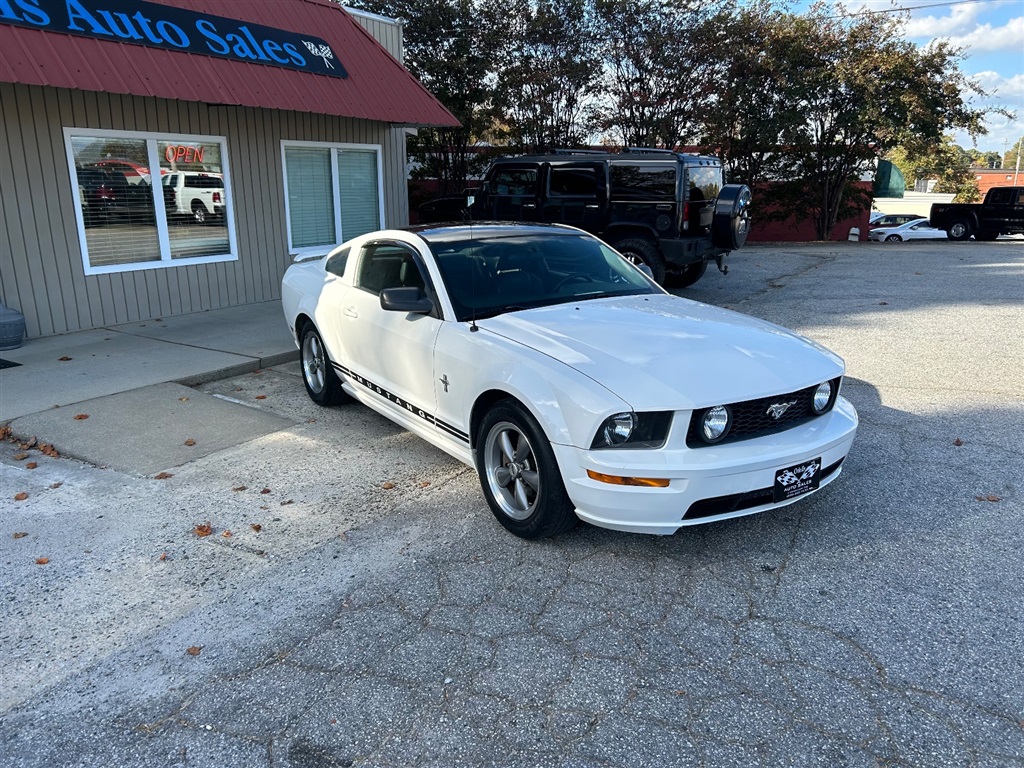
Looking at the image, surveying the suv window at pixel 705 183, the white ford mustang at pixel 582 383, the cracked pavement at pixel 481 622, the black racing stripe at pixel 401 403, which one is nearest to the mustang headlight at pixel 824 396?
the white ford mustang at pixel 582 383

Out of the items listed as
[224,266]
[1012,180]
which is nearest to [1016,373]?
[224,266]

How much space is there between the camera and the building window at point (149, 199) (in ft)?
28.7

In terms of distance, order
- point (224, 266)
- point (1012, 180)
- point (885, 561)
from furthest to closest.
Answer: point (1012, 180) < point (224, 266) < point (885, 561)

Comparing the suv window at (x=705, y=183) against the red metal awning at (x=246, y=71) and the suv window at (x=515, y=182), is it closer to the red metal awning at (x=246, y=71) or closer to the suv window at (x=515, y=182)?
the suv window at (x=515, y=182)

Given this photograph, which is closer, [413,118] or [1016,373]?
[1016,373]

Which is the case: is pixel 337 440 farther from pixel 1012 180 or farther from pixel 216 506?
pixel 1012 180

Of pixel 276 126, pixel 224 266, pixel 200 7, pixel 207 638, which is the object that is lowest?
pixel 207 638

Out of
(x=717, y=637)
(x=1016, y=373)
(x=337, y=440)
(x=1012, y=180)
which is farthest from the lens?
(x=1012, y=180)

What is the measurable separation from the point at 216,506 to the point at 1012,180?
3273 inches

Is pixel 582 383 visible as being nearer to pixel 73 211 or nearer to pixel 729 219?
pixel 73 211

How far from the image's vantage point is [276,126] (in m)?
10.7

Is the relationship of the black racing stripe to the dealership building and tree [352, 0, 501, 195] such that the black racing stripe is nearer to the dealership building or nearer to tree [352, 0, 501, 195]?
the dealership building

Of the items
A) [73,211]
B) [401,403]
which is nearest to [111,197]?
[73,211]

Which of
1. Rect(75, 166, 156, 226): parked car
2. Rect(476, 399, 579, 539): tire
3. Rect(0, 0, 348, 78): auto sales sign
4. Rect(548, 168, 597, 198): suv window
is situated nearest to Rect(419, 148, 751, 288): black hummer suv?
Rect(548, 168, 597, 198): suv window
